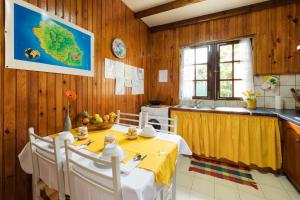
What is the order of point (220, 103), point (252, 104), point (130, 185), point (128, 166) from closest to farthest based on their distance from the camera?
point (130, 185)
point (128, 166)
point (252, 104)
point (220, 103)

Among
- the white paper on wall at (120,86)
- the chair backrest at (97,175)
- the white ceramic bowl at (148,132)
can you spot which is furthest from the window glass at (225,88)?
the chair backrest at (97,175)

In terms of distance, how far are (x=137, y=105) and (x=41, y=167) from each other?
2017mm

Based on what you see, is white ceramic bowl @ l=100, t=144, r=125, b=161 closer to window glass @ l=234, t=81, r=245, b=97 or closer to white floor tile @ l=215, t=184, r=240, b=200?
white floor tile @ l=215, t=184, r=240, b=200

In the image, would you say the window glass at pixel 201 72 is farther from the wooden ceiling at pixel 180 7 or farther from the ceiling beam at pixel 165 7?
the ceiling beam at pixel 165 7

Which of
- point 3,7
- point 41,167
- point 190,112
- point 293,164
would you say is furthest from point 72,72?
point 293,164

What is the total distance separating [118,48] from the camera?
2.35 metres

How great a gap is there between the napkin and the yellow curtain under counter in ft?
5.84

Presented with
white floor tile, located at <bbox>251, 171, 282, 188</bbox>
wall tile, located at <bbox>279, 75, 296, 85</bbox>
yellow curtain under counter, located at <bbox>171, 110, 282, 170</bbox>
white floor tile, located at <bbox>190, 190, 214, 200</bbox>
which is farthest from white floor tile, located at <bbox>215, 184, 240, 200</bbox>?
wall tile, located at <bbox>279, 75, 296, 85</bbox>

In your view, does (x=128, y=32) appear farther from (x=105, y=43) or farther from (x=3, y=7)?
(x=3, y=7)

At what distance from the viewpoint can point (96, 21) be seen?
6.44ft

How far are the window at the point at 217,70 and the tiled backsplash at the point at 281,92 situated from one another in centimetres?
25

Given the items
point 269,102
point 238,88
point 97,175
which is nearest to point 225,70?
point 238,88

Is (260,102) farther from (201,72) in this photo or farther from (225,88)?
(201,72)

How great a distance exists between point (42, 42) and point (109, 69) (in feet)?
3.04
